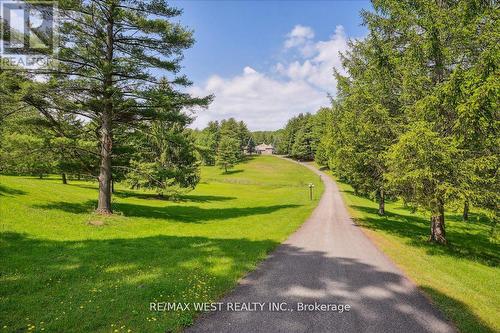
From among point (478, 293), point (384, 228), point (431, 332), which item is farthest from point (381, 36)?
point (431, 332)

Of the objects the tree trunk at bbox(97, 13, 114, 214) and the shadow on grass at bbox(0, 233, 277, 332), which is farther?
the tree trunk at bbox(97, 13, 114, 214)

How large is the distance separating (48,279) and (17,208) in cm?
1032

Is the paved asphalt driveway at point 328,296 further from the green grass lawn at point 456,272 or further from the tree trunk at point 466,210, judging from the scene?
the tree trunk at point 466,210

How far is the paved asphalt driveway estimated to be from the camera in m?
6.06

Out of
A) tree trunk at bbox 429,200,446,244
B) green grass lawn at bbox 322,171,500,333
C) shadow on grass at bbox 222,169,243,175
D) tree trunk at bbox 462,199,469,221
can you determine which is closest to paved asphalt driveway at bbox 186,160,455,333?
green grass lawn at bbox 322,171,500,333

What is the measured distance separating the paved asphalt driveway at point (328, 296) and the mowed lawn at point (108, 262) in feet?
2.33

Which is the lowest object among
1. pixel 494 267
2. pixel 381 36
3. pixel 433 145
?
pixel 494 267

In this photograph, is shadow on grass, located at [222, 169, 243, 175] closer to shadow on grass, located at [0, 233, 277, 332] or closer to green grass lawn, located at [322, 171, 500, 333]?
green grass lawn, located at [322, 171, 500, 333]

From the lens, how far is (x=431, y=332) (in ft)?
19.8

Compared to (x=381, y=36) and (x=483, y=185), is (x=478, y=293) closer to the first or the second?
(x=483, y=185)

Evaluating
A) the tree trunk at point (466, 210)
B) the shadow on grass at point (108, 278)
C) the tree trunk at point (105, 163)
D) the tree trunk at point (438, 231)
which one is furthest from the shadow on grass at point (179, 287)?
the tree trunk at point (438, 231)

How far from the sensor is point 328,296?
24.6 feet

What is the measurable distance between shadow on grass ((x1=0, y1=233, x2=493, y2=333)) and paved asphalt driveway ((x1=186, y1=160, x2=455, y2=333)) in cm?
3

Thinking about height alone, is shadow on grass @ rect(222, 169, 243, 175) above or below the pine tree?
below
